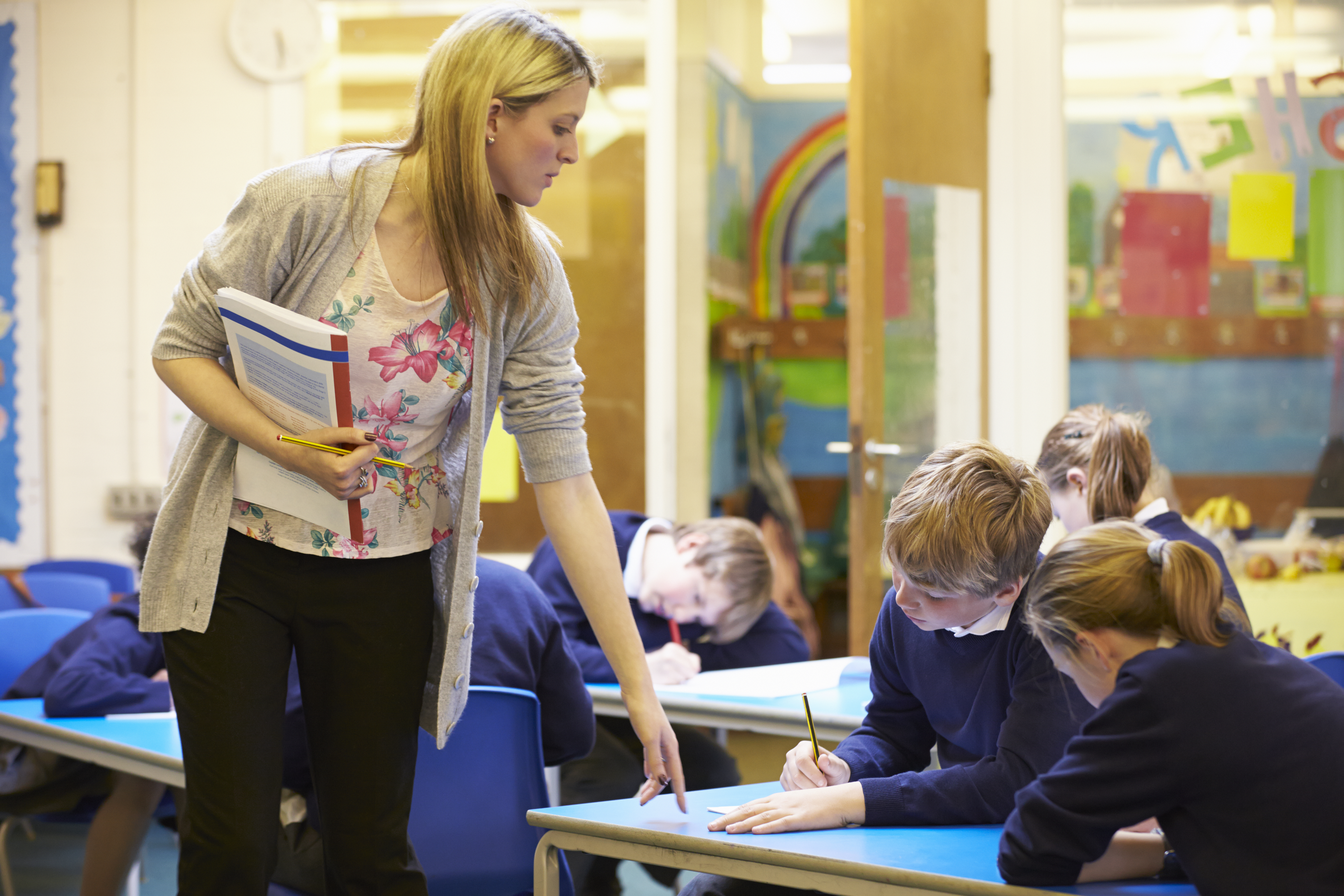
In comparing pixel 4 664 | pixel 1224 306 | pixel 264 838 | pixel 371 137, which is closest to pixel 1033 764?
pixel 264 838

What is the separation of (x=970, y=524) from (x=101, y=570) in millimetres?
3295

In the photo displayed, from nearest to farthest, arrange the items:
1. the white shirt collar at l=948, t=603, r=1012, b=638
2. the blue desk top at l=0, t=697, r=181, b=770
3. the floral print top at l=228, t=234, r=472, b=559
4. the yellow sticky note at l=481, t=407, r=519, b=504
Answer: the floral print top at l=228, t=234, r=472, b=559 < the white shirt collar at l=948, t=603, r=1012, b=638 < the blue desk top at l=0, t=697, r=181, b=770 < the yellow sticky note at l=481, t=407, r=519, b=504

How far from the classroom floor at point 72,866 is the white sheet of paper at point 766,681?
68 centimetres

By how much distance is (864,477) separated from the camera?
355 cm

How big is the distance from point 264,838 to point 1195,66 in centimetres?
382

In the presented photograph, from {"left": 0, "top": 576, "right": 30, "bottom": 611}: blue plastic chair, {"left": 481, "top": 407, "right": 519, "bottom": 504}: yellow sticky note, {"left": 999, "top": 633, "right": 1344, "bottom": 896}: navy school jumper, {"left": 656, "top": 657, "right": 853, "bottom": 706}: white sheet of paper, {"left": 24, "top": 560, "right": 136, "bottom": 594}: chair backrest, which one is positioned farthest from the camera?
{"left": 481, "top": 407, "right": 519, "bottom": 504}: yellow sticky note

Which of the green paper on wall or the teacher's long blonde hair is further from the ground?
the green paper on wall

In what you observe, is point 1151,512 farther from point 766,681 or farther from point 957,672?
point 766,681

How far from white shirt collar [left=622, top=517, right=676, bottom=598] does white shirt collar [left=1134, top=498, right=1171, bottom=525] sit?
3.79 feet

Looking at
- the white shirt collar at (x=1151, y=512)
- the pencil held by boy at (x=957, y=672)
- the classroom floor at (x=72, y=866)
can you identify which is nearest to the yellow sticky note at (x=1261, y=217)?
the white shirt collar at (x=1151, y=512)

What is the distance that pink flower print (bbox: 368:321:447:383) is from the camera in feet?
4.50

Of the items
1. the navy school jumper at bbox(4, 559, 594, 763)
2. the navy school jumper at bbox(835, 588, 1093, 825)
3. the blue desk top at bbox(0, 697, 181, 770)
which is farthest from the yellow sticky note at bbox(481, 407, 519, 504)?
the navy school jumper at bbox(835, 588, 1093, 825)

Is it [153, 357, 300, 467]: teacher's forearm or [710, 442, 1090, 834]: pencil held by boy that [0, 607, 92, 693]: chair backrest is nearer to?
[153, 357, 300, 467]: teacher's forearm

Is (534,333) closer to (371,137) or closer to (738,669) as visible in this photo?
(738,669)
